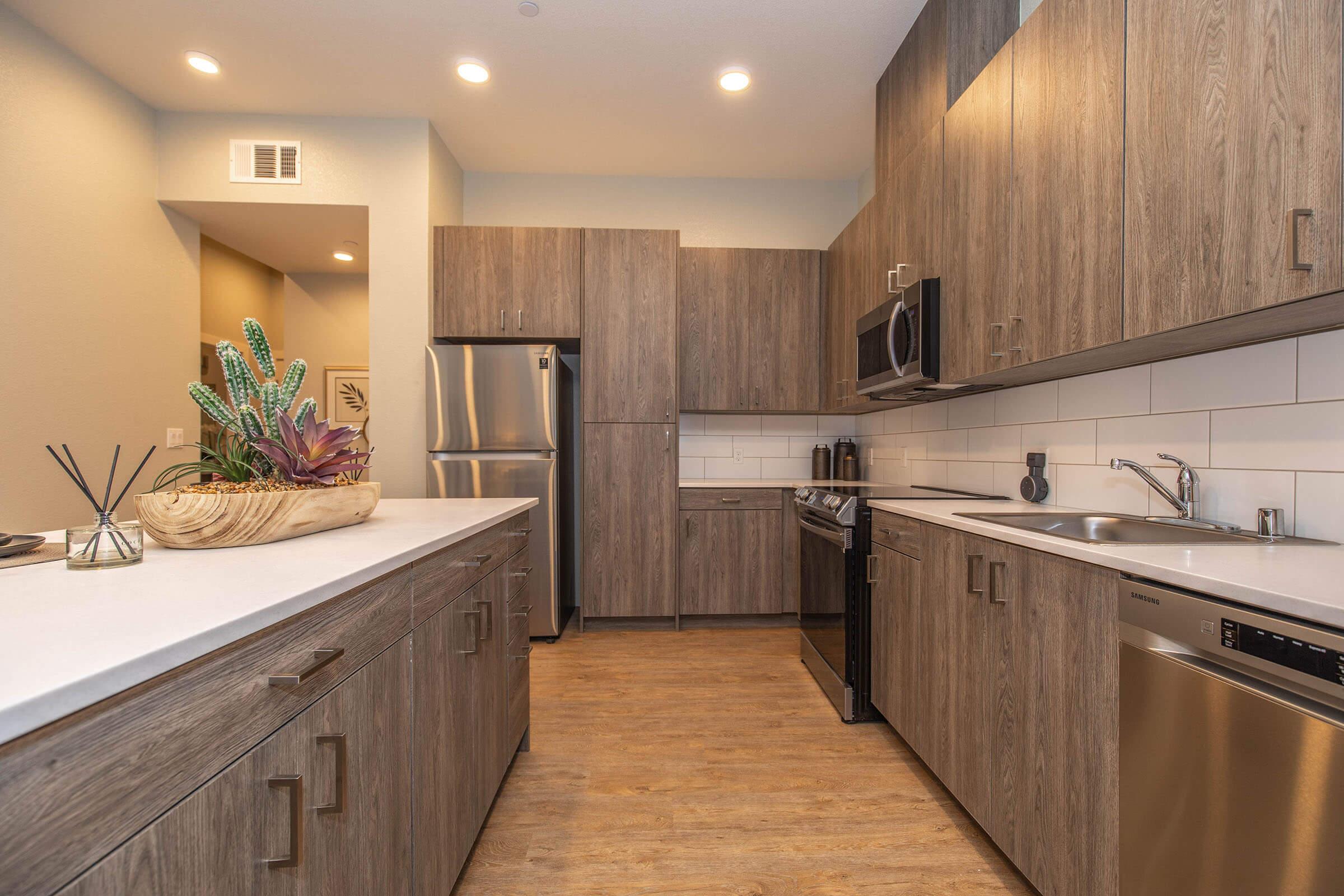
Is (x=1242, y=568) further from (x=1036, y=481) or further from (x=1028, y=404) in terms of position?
(x=1028, y=404)

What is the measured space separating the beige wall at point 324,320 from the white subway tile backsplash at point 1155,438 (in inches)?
186

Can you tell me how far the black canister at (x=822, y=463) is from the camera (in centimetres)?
382

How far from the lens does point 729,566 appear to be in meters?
3.44

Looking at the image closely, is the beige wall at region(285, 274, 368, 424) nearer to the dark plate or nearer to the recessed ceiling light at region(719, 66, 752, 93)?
the recessed ceiling light at region(719, 66, 752, 93)

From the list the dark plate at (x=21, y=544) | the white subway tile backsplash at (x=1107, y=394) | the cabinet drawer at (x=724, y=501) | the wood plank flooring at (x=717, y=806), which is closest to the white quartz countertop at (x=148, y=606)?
the dark plate at (x=21, y=544)

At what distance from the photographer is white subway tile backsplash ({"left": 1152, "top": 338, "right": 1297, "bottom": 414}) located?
4.23 ft

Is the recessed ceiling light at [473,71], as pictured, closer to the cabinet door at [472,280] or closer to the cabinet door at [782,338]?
the cabinet door at [472,280]

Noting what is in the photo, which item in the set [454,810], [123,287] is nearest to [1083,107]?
[454,810]

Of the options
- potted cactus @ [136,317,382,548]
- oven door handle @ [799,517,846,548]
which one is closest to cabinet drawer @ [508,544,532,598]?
potted cactus @ [136,317,382,548]

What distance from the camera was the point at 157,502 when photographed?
1004mm

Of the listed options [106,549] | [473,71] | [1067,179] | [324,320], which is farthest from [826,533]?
[324,320]

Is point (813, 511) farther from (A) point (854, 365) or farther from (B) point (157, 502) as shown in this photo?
(B) point (157, 502)

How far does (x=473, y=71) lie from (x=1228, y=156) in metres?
2.90

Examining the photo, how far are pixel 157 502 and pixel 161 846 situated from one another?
2.26 feet
